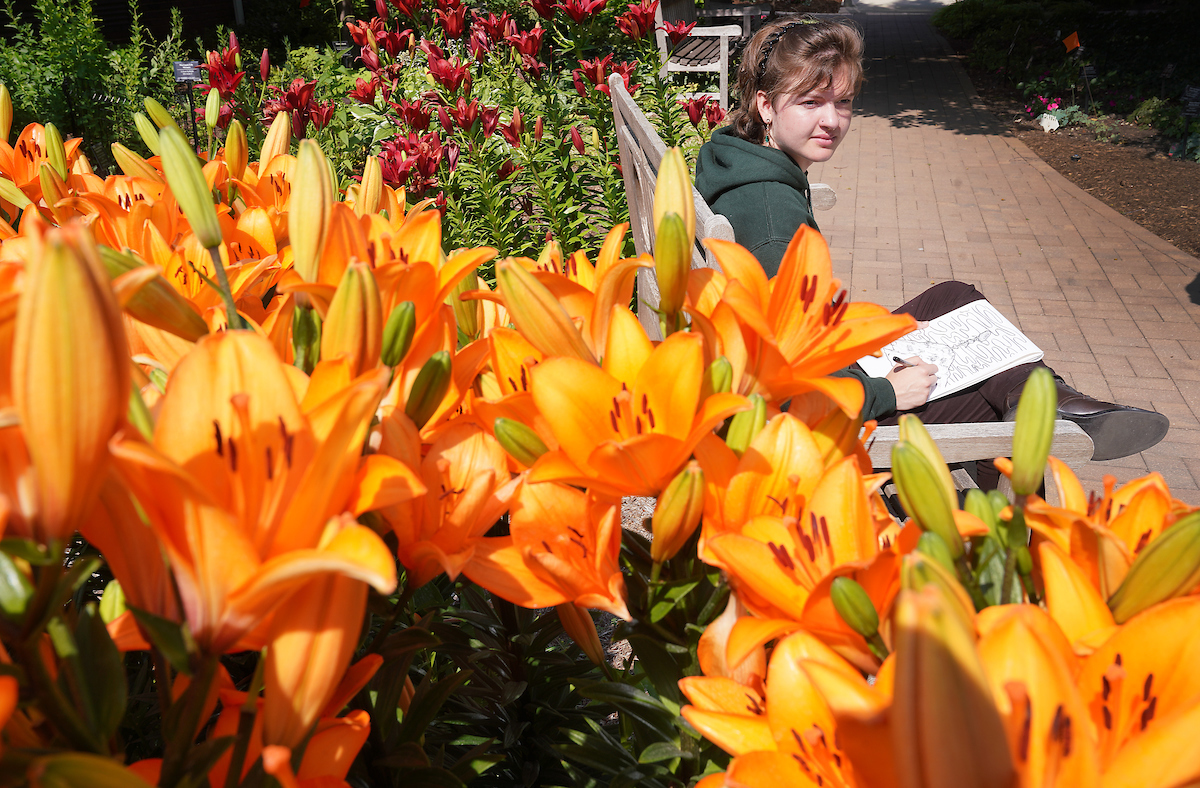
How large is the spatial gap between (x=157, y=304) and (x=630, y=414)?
0.36 metres

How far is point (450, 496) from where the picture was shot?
0.65 metres

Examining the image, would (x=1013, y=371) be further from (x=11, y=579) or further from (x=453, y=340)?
(x=11, y=579)

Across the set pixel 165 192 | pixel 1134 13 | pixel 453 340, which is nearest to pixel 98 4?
pixel 165 192

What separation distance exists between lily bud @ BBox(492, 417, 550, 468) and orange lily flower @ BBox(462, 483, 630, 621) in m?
0.02

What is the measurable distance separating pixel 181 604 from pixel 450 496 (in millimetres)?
223

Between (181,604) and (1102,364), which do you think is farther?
(1102,364)

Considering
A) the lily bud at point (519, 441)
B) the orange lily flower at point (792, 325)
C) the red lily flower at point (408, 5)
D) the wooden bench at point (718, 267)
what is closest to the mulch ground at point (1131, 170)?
the wooden bench at point (718, 267)

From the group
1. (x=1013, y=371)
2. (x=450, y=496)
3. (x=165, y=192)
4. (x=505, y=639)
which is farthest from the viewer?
(x=1013, y=371)

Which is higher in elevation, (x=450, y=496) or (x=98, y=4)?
(x=98, y=4)

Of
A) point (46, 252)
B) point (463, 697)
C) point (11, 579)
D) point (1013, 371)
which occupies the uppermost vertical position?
point (46, 252)

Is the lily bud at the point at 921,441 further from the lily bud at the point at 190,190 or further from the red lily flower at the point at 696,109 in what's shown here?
the red lily flower at the point at 696,109

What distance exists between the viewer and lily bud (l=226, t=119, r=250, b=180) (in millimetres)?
1372

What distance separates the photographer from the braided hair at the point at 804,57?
249 cm

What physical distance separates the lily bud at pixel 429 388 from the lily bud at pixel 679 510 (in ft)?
0.63
